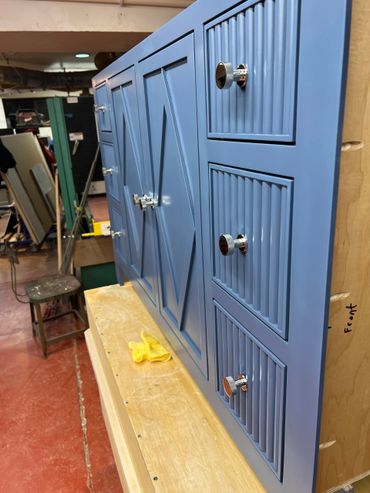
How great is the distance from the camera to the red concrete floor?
2.00 meters

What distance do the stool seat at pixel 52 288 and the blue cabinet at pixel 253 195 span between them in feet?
5.82

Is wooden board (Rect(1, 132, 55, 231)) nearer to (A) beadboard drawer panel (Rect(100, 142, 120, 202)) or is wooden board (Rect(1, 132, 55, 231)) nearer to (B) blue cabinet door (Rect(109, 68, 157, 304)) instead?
(A) beadboard drawer panel (Rect(100, 142, 120, 202))

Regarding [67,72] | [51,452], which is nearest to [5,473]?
[51,452]

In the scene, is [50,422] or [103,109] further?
[50,422]

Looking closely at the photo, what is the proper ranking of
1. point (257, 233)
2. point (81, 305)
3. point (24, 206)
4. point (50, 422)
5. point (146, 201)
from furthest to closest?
point (24, 206), point (81, 305), point (50, 422), point (146, 201), point (257, 233)

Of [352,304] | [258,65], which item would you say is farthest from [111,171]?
[352,304]

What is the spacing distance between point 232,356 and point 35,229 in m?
4.72

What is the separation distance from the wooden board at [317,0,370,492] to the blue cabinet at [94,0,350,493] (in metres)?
0.05

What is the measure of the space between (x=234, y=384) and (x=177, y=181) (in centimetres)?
65

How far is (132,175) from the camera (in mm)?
1791

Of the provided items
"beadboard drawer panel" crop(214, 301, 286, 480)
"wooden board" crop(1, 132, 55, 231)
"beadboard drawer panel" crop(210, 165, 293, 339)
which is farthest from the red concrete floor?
"wooden board" crop(1, 132, 55, 231)

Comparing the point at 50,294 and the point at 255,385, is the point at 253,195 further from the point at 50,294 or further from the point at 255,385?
the point at 50,294

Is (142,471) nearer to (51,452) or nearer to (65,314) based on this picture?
(51,452)

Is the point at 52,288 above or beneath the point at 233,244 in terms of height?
beneath
